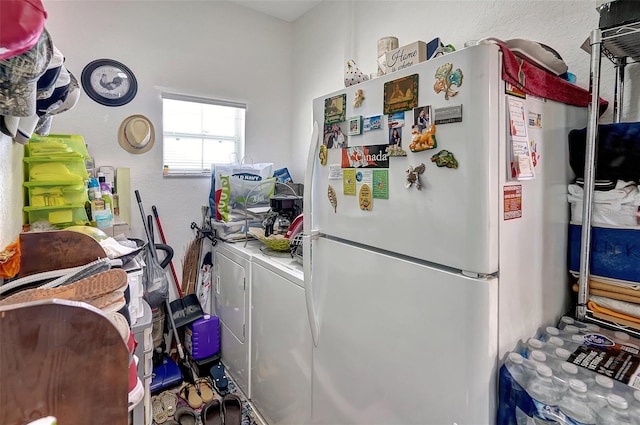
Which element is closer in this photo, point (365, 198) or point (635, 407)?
point (635, 407)

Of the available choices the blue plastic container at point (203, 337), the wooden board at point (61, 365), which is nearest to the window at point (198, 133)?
the blue plastic container at point (203, 337)

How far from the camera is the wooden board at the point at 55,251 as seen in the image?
121cm

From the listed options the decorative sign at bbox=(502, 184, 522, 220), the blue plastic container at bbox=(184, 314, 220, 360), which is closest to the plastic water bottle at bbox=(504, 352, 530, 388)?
the decorative sign at bbox=(502, 184, 522, 220)

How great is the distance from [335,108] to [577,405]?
1.14 m

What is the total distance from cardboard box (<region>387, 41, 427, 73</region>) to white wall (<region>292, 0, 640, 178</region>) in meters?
0.72

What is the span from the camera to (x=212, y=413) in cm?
198

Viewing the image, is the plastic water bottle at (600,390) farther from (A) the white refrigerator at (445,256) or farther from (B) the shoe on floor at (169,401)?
(B) the shoe on floor at (169,401)

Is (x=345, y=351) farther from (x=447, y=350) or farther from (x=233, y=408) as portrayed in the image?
(x=233, y=408)

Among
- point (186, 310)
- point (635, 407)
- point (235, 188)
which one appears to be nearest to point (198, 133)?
point (235, 188)

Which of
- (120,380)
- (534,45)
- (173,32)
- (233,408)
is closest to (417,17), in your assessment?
(534,45)

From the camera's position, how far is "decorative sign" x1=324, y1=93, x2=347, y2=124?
125 cm

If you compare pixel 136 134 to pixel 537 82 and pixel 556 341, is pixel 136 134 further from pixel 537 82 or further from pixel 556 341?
pixel 556 341

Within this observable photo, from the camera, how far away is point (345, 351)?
126 centimetres

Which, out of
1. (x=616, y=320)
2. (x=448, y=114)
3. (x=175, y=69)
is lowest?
(x=616, y=320)
